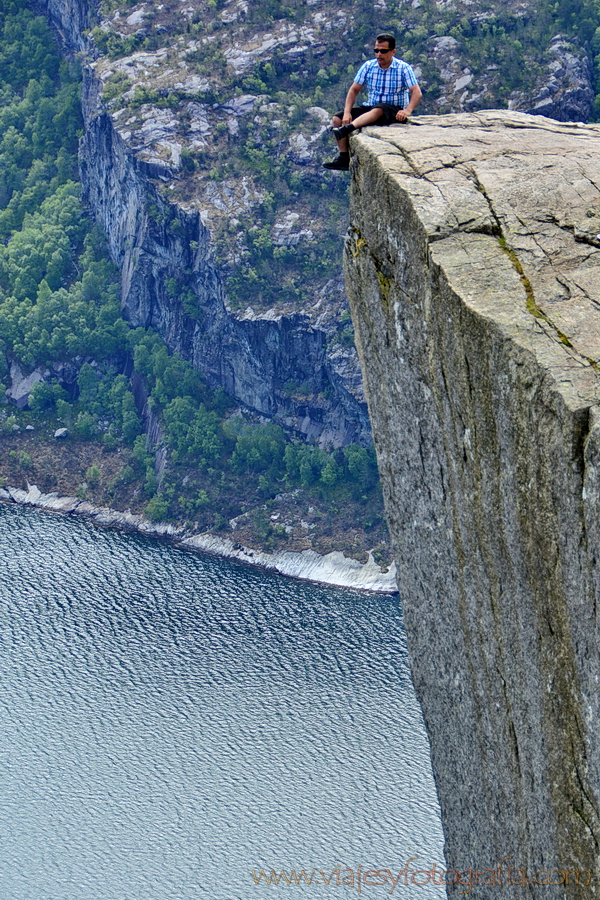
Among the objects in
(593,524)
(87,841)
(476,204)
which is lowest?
(87,841)

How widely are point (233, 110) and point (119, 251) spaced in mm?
18530

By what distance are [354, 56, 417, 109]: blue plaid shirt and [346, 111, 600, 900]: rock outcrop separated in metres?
0.93

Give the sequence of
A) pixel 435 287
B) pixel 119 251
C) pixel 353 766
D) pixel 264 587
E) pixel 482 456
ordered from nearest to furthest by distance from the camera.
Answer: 1. pixel 482 456
2. pixel 435 287
3. pixel 353 766
4. pixel 264 587
5. pixel 119 251

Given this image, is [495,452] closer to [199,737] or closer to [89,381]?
[199,737]

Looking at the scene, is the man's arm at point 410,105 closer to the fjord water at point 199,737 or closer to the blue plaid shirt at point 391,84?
the blue plaid shirt at point 391,84

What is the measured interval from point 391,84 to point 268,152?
260 ft

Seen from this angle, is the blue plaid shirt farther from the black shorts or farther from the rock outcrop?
the rock outcrop

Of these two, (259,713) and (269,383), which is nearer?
(259,713)

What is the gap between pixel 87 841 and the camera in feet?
149

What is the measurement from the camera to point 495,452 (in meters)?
6.79

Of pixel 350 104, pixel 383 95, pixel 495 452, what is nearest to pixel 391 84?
pixel 383 95

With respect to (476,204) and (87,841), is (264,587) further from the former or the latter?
(476,204)

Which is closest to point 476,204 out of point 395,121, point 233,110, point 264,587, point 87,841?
point 395,121

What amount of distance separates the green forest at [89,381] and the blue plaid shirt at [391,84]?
66664 millimetres
